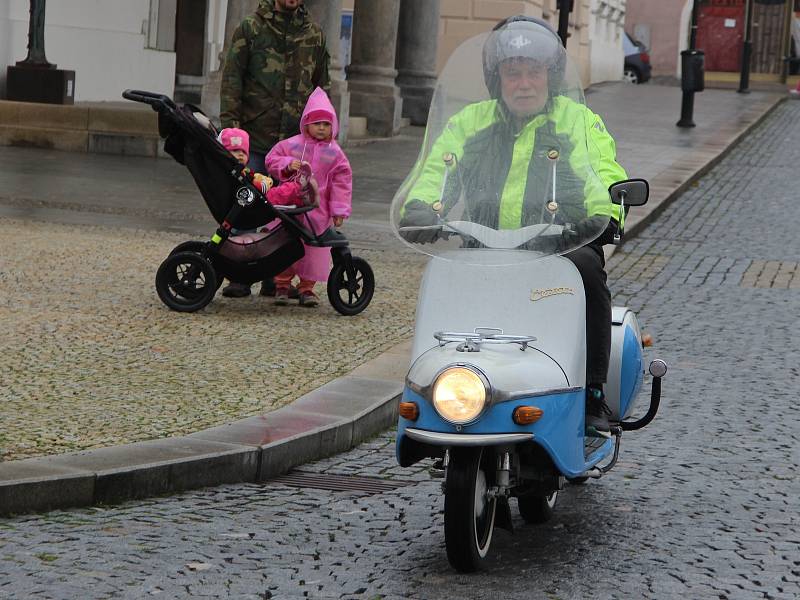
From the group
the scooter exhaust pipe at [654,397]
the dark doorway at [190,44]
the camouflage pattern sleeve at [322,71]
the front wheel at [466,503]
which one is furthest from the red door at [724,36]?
the front wheel at [466,503]

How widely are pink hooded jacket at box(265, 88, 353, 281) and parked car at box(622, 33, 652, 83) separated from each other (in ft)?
→ 115

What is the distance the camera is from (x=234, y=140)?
9.22 meters

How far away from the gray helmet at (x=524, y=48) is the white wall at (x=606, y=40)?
1333 inches

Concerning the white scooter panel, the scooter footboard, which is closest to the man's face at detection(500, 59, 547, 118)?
the white scooter panel

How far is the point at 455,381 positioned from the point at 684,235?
1053cm

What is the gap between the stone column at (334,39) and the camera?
19766mm

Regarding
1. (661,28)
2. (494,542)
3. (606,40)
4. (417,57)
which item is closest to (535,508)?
(494,542)

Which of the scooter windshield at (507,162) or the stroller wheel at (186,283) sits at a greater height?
the scooter windshield at (507,162)

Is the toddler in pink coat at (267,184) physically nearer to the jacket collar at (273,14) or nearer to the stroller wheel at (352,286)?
the stroller wheel at (352,286)

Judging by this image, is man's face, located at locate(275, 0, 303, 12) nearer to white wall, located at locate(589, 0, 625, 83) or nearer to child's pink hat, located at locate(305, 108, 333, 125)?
child's pink hat, located at locate(305, 108, 333, 125)

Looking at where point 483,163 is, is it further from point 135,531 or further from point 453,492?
point 135,531

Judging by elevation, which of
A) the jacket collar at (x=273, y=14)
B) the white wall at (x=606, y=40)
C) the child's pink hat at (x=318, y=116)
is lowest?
the child's pink hat at (x=318, y=116)

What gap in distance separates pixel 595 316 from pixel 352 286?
416cm

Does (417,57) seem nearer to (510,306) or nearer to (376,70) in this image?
(376,70)
